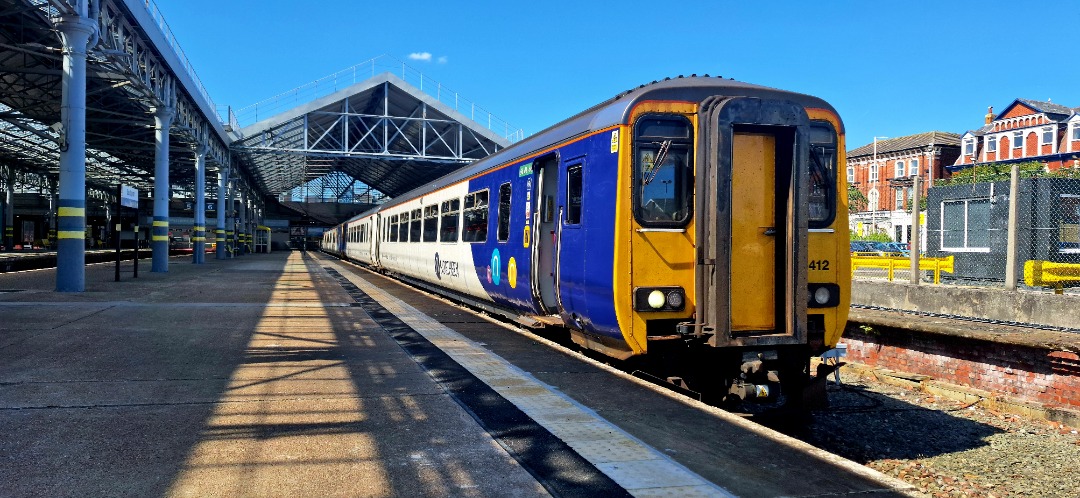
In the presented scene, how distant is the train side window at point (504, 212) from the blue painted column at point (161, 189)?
58.9ft

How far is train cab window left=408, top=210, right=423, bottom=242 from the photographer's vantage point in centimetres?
1712

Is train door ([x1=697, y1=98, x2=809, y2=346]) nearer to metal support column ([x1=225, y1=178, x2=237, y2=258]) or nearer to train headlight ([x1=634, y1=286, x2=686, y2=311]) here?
train headlight ([x1=634, y1=286, x2=686, y2=311])

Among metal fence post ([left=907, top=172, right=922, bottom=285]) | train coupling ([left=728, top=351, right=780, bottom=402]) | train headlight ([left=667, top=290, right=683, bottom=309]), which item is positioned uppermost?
metal fence post ([left=907, top=172, right=922, bottom=285])

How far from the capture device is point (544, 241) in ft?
28.2

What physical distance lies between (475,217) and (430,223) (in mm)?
4110

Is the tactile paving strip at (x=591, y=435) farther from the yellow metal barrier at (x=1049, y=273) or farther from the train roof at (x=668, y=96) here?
the yellow metal barrier at (x=1049, y=273)

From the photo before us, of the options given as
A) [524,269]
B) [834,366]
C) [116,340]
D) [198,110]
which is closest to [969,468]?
[834,366]

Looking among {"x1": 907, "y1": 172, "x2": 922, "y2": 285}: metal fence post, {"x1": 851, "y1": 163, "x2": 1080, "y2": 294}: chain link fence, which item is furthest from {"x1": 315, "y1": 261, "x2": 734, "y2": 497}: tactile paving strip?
{"x1": 851, "y1": 163, "x2": 1080, "y2": 294}: chain link fence

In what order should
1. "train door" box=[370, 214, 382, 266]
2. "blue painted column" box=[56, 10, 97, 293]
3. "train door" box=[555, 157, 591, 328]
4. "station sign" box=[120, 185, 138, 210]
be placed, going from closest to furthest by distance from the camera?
"train door" box=[555, 157, 591, 328], "blue painted column" box=[56, 10, 97, 293], "station sign" box=[120, 185, 138, 210], "train door" box=[370, 214, 382, 266]

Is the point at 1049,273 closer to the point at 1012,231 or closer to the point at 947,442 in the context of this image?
the point at 1012,231

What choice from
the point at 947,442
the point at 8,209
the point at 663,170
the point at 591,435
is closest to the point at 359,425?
the point at 591,435

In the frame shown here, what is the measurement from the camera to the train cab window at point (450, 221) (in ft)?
42.9

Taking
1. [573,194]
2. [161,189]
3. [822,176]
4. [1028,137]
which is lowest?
[573,194]

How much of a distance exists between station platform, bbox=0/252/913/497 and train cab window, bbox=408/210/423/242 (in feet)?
24.4
